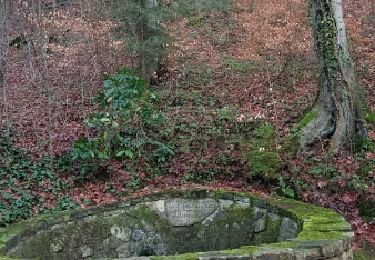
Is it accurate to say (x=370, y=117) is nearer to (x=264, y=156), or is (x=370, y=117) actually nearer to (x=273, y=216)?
(x=264, y=156)

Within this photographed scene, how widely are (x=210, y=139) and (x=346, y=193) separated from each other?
3145 millimetres

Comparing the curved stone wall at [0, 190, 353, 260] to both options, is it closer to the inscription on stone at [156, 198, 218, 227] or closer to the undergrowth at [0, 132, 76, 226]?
the inscription on stone at [156, 198, 218, 227]

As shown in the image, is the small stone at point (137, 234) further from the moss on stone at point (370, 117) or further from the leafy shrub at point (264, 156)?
the moss on stone at point (370, 117)

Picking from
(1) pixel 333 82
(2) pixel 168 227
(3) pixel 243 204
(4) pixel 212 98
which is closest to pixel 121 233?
(2) pixel 168 227

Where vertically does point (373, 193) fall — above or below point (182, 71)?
below

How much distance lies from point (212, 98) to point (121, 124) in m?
3.28

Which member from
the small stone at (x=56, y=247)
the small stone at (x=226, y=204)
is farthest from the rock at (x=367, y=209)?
the small stone at (x=56, y=247)

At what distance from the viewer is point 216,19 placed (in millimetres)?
19906

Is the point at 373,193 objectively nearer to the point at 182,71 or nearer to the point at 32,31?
the point at 182,71

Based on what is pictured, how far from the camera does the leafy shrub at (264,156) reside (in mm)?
9148

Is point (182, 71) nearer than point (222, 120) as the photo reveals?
No

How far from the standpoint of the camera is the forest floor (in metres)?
9.09

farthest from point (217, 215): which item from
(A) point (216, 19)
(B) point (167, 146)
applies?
(A) point (216, 19)

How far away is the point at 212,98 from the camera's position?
12.9 meters
